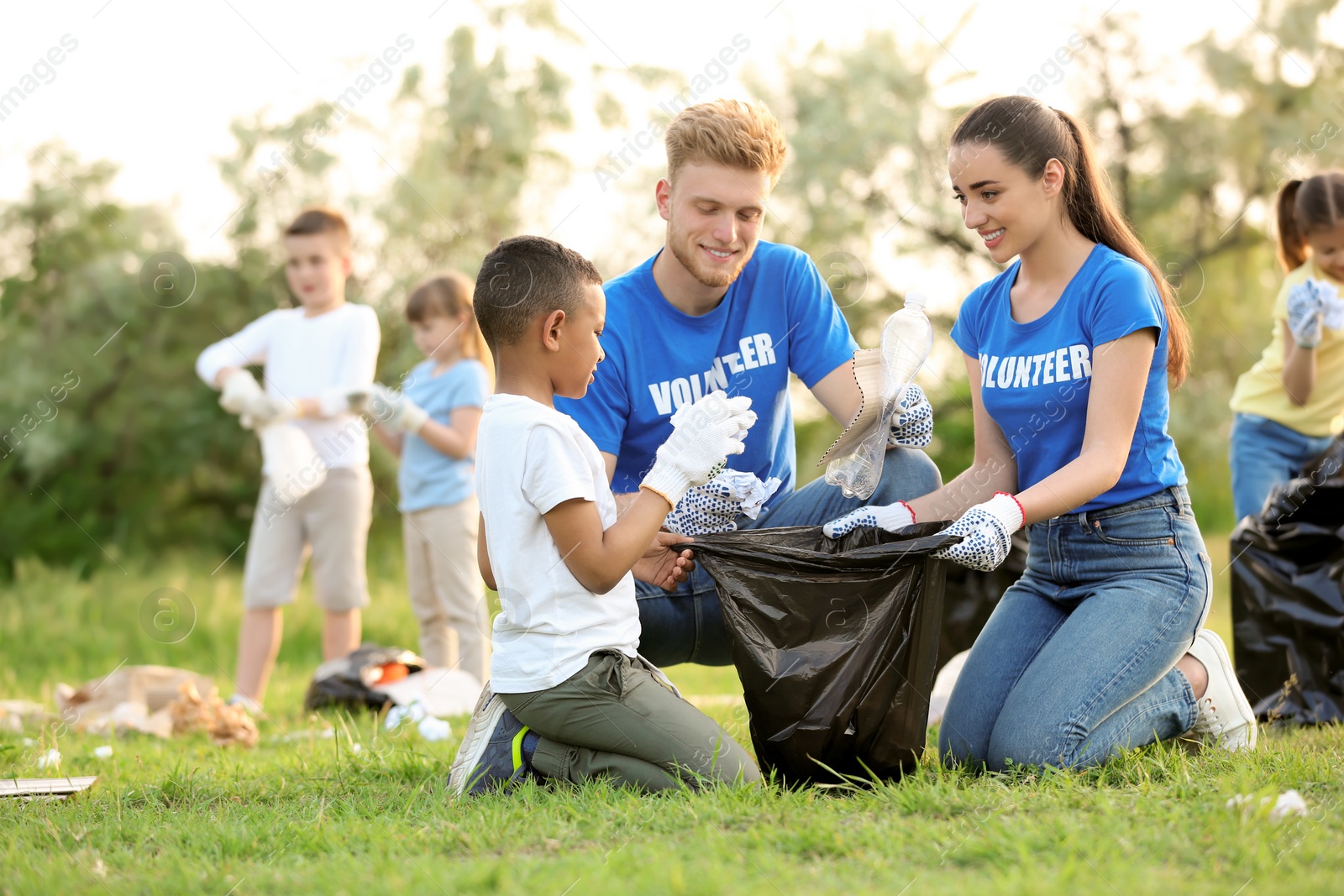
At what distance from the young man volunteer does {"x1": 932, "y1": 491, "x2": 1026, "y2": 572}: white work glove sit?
1.30ft

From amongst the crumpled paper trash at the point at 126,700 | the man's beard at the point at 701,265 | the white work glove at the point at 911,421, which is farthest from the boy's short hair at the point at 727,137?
the crumpled paper trash at the point at 126,700

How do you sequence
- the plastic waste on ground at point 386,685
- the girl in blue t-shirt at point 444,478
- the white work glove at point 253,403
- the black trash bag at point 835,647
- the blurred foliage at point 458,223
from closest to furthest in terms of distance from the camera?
the black trash bag at point 835,647 < the plastic waste on ground at point 386,685 < the white work glove at point 253,403 < the girl in blue t-shirt at point 444,478 < the blurred foliage at point 458,223

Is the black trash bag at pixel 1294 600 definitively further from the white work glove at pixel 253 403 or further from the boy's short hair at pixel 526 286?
the white work glove at pixel 253 403

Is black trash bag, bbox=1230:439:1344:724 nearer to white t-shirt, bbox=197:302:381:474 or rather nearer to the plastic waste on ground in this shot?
the plastic waste on ground

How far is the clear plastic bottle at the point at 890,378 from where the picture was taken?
2.73 metres

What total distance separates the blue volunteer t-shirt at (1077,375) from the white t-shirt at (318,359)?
107 inches

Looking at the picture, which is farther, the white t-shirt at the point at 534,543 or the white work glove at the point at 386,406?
the white work glove at the point at 386,406

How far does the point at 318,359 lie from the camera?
15.5 feet

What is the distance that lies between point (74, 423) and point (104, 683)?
527 cm

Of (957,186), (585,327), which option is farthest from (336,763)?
(957,186)

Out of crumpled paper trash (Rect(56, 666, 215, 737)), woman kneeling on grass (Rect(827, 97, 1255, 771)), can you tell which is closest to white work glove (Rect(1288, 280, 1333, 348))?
woman kneeling on grass (Rect(827, 97, 1255, 771))

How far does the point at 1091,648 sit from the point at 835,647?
0.61 meters

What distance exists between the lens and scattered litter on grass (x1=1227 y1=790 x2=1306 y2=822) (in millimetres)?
2006

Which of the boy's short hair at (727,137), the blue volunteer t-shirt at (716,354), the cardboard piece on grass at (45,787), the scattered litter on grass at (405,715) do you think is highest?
the boy's short hair at (727,137)
